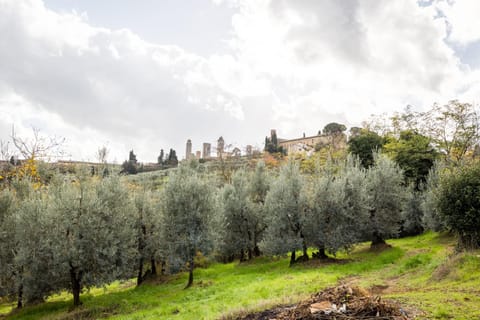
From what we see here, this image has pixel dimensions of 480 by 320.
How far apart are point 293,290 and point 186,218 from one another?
346 inches

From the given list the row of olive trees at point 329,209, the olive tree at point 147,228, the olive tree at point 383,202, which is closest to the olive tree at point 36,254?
the olive tree at point 147,228

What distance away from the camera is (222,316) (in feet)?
31.6

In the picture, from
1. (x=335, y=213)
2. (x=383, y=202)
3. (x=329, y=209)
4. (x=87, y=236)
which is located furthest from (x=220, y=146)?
(x=87, y=236)

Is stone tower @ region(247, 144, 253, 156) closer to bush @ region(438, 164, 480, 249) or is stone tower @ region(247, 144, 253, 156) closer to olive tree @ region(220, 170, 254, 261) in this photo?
olive tree @ region(220, 170, 254, 261)

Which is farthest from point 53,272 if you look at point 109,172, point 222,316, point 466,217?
point 466,217

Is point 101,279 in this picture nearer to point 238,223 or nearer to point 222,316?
point 222,316

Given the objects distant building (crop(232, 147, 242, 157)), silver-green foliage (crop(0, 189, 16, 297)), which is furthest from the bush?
distant building (crop(232, 147, 242, 157))

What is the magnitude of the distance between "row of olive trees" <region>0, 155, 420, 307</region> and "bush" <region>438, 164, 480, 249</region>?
6.81 m

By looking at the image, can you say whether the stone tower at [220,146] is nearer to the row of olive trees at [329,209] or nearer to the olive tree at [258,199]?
the olive tree at [258,199]

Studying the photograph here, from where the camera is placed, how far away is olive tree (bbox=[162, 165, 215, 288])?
19.5 m

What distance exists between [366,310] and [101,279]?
14452 millimetres

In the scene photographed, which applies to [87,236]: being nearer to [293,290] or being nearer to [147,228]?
[147,228]

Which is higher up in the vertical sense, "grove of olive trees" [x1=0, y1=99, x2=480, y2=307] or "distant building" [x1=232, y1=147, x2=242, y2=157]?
"distant building" [x1=232, y1=147, x2=242, y2=157]

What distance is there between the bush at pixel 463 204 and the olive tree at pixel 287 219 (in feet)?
29.2
